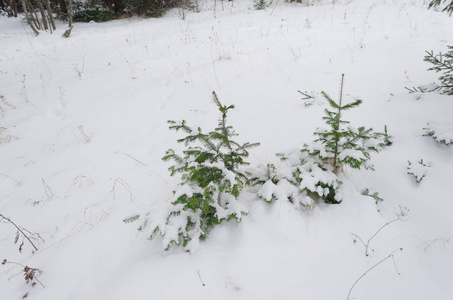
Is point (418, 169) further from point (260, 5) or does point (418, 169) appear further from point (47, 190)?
point (260, 5)

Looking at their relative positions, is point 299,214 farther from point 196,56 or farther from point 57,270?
point 196,56

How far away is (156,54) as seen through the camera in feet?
21.8

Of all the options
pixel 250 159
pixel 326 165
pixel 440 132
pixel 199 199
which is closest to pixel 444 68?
pixel 440 132

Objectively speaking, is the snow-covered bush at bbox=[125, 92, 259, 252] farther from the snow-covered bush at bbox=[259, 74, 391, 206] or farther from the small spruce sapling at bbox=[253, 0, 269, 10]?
the small spruce sapling at bbox=[253, 0, 269, 10]

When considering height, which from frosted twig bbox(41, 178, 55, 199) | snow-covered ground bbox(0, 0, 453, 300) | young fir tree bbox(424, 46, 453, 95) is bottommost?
frosted twig bbox(41, 178, 55, 199)

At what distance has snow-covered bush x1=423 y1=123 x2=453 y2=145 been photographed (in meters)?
2.32

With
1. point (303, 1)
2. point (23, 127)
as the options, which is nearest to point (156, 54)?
point (23, 127)

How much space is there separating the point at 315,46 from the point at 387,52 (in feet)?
4.64

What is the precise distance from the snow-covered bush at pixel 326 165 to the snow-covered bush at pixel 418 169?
1.52ft

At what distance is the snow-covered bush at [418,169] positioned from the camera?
2215 millimetres

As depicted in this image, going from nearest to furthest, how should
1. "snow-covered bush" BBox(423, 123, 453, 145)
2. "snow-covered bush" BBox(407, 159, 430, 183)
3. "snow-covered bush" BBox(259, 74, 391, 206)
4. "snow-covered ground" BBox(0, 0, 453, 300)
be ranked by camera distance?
"snow-covered ground" BBox(0, 0, 453, 300), "snow-covered bush" BBox(259, 74, 391, 206), "snow-covered bush" BBox(407, 159, 430, 183), "snow-covered bush" BBox(423, 123, 453, 145)

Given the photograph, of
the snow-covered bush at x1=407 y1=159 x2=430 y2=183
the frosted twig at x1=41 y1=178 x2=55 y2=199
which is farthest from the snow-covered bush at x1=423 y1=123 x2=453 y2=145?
the frosted twig at x1=41 y1=178 x2=55 y2=199

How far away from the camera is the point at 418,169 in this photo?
224 cm

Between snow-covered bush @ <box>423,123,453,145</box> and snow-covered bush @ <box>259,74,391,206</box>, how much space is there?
737 mm
